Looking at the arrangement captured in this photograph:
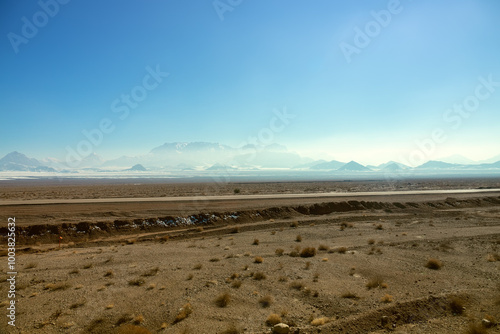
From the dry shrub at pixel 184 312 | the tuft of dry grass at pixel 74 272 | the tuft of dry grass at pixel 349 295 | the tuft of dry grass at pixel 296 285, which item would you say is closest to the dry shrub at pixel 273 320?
the dry shrub at pixel 184 312

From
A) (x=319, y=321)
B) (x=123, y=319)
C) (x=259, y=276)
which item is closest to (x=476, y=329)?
(x=319, y=321)

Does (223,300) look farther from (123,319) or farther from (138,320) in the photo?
(123,319)

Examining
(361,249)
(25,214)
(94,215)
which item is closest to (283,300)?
(361,249)

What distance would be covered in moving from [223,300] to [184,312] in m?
1.32

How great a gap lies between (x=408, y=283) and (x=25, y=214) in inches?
1235

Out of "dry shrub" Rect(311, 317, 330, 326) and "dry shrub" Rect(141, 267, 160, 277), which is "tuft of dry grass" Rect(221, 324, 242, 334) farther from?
"dry shrub" Rect(141, 267, 160, 277)

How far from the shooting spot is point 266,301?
29.3ft

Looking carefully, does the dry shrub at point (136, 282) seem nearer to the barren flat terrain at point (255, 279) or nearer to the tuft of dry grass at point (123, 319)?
the barren flat terrain at point (255, 279)

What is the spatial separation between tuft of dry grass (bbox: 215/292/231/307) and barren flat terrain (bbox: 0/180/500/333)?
0.11ft

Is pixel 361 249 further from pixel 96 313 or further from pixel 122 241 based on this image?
pixel 122 241

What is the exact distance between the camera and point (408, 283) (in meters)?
10.2

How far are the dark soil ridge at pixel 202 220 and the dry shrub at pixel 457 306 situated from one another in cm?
1983

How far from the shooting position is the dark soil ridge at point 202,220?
2142 centimetres

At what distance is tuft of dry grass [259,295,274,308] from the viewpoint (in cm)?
876
